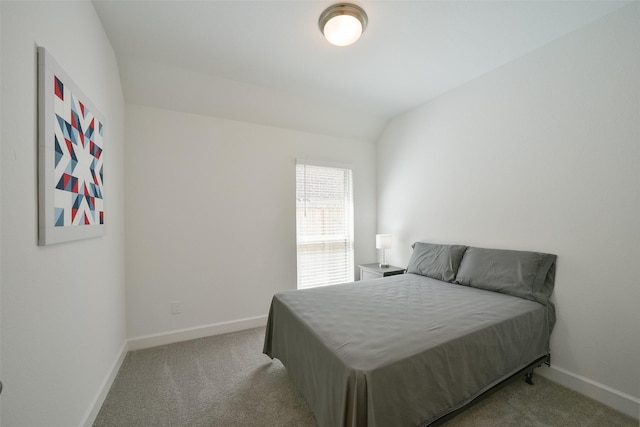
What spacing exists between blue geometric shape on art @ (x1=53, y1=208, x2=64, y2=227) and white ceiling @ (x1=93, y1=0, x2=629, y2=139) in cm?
151

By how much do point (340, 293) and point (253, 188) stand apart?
1705 mm

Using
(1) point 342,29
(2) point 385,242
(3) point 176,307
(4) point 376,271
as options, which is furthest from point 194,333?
(1) point 342,29

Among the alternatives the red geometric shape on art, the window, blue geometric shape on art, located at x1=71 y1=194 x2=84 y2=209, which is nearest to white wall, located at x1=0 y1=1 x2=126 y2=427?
the red geometric shape on art

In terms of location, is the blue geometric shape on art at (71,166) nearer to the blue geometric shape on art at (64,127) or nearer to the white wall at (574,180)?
the blue geometric shape on art at (64,127)

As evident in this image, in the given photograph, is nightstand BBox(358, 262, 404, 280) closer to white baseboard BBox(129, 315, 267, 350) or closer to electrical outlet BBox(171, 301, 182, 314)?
Result: white baseboard BBox(129, 315, 267, 350)

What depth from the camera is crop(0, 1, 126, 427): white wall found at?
37.0 inches

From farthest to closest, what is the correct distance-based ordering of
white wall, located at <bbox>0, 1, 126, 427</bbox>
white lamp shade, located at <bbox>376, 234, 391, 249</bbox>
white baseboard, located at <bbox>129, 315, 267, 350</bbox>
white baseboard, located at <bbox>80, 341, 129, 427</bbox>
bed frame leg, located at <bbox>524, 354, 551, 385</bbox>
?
white lamp shade, located at <bbox>376, 234, 391, 249</bbox> → white baseboard, located at <bbox>129, 315, 267, 350</bbox> → bed frame leg, located at <bbox>524, 354, 551, 385</bbox> → white baseboard, located at <bbox>80, 341, 129, 427</bbox> → white wall, located at <bbox>0, 1, 126, 427</bbox>

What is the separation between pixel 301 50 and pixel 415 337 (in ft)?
7.89

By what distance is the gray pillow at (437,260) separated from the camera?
8.71 feet

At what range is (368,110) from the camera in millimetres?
3502

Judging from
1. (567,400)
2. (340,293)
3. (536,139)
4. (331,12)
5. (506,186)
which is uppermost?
(331,12)

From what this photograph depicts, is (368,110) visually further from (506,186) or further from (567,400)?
(567,400)

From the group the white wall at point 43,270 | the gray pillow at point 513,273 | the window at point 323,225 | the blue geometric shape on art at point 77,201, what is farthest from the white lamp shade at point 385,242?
the blue geometric shape on art at point 77,201

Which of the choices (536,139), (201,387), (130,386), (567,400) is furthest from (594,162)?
(130,386)
